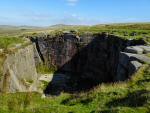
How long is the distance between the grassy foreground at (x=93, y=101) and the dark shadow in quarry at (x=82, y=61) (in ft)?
125

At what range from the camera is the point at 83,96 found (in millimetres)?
23438

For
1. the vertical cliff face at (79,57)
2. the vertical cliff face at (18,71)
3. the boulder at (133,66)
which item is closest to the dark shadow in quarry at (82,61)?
the vertical cliff face at (79,57)

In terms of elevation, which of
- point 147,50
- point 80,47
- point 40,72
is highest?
point 147,50

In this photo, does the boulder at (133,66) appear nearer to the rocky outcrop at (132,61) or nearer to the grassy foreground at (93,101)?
the rocky outcrop at (132,61)

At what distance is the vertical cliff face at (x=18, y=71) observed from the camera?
39253 millimetres

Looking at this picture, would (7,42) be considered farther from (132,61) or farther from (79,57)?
(79,57)

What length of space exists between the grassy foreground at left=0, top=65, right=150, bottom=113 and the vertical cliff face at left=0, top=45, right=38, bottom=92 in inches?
595

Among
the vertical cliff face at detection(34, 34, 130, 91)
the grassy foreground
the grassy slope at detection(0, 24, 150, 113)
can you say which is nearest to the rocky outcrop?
the grassy slope at detection(0, 24, 150, 113)

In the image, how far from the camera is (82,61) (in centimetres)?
7606

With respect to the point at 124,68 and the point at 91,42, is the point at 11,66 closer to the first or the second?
the point at 124,68

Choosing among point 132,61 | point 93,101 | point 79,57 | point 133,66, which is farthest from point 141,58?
point 79,57

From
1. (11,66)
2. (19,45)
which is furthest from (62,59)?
(11,66)

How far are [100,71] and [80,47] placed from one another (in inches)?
319

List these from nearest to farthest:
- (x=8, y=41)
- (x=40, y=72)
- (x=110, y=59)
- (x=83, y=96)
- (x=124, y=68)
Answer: (x=83, y=96) < (x=124, y=68) < (x=8, y=41) < (x=110, y=59) < (x=40, y=72)
